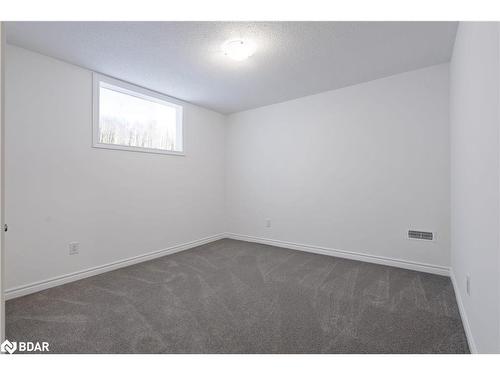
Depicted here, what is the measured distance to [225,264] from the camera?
314 centimetres

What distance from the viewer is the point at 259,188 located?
14.0 feet

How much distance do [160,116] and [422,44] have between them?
3.40 metres

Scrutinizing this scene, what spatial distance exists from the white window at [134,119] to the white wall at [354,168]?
124cm

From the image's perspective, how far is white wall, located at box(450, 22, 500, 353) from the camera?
107 cm

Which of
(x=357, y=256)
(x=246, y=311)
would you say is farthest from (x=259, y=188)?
(x=246, y=311)

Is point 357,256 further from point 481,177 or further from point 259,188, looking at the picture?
point 481,177

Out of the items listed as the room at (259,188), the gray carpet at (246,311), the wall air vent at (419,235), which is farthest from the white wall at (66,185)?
the wall air vent at (419,235)

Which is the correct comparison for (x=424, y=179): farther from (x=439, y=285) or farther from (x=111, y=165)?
(x=111, y=165)

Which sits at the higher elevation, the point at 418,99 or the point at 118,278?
the point at 418,99

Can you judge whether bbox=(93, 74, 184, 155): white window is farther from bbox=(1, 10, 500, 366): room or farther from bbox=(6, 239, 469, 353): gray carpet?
bbox=(6, 239, 469, 353): gray carpet

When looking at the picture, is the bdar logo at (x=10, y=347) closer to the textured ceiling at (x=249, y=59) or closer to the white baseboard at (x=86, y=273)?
the white baseboard at (x=86, y=273)

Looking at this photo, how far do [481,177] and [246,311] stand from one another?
183 cm

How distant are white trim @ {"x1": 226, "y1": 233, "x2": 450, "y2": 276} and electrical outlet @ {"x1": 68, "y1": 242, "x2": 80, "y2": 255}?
8.30 feet
